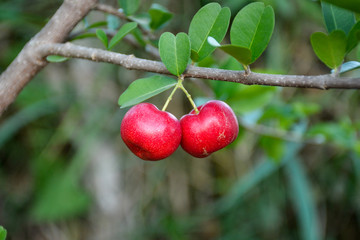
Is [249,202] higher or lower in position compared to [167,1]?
lower

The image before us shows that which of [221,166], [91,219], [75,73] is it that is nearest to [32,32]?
[75,73]

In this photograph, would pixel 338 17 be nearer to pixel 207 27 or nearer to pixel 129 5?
pixel 207 27

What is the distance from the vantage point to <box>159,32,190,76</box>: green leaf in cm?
41

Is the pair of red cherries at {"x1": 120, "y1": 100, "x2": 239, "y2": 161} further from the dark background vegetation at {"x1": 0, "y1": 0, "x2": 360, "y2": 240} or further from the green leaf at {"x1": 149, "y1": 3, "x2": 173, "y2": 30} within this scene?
the dark background vegetation at {"x1": 0, "y1": 0, "x2": 360, "y2": 240}

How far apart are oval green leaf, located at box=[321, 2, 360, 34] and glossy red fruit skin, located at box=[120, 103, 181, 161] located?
237 mm

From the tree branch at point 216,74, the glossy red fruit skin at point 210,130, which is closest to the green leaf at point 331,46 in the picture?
the tree branch at point 216,74

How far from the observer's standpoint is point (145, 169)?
1824mm

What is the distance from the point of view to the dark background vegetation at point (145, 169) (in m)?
1.66

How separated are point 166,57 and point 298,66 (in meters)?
1.65

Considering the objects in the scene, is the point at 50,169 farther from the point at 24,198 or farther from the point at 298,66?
the point at 298,66

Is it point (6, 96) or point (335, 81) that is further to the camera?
point (6, 96)

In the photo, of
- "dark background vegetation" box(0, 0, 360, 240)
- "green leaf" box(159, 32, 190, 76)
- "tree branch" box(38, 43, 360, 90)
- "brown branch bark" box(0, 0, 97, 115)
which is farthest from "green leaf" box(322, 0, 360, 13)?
"dark background vegetation" box(0, 0, 360, 240)

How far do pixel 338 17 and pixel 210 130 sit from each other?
22cm

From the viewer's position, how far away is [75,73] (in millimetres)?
1830
